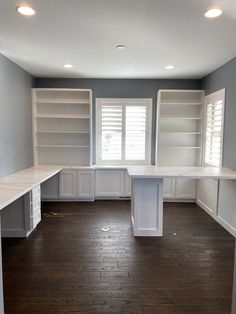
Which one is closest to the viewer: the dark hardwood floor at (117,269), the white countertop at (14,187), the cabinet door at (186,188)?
the dark hardwood floor at (117,269)

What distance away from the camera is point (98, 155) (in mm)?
5398

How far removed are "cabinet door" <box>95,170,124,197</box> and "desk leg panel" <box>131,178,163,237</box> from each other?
176 cm

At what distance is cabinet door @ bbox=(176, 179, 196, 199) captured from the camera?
5.11 m

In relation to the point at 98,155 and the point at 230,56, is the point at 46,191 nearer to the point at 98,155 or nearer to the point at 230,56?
the point at 98,155

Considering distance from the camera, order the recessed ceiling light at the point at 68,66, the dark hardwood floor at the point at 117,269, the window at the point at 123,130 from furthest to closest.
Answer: the window at the point at 123,130
the recessed ceiling light at the point at 68,66
the dark hardwood floor at the point at 117,269

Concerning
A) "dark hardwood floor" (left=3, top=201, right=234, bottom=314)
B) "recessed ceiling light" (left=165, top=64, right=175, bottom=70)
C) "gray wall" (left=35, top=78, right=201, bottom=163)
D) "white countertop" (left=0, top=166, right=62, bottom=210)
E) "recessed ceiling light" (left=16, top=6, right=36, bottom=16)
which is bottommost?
"dark hardwood floor" (left=3, top=201, right=234, bottom=314)

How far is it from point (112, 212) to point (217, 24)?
3358 millimetres

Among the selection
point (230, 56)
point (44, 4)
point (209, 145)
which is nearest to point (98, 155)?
point (209, 145)

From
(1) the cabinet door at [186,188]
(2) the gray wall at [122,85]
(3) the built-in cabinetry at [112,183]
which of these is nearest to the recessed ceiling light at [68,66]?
(2) the gray wall at [122,85]

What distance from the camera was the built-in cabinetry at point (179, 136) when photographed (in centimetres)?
512

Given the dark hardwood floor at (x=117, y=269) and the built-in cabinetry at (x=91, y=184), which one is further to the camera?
the built-in cabinetry at (x=91, y=184)

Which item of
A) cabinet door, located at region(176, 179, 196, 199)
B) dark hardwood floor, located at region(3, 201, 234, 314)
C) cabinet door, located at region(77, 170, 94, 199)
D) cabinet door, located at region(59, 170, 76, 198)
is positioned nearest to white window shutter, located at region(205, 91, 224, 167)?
cabinet door, located at region(176, 179, 196, 199)

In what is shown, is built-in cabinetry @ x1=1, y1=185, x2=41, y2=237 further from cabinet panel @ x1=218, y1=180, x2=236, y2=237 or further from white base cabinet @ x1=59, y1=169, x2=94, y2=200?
cabinet panel @ x1=218, y1=180, x2=236, y2=237

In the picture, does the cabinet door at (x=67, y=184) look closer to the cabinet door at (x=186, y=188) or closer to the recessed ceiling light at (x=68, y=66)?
the recessed ceiling light at (x=68, y=66)
